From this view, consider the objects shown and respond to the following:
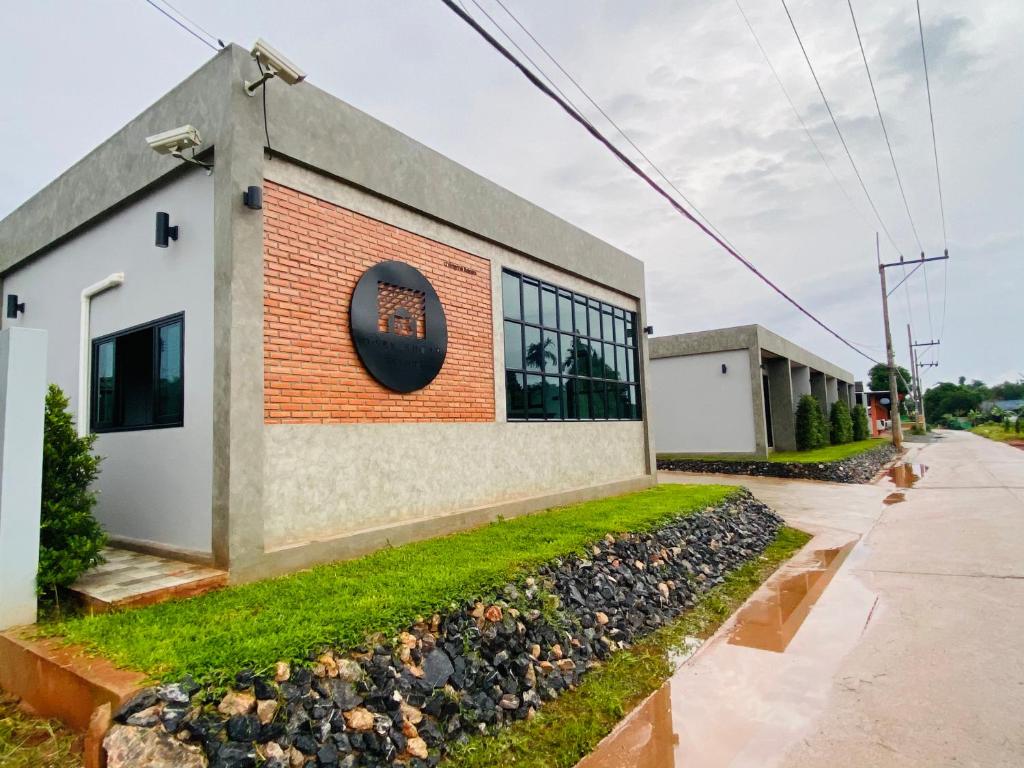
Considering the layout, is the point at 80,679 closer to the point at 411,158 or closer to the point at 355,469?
the point at 355,469

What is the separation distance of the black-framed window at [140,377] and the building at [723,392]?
50.4 feet

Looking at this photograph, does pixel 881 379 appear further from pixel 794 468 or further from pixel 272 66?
pixel 272 66

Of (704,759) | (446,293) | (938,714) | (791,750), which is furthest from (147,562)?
(938,714)

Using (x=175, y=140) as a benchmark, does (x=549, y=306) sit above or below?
below

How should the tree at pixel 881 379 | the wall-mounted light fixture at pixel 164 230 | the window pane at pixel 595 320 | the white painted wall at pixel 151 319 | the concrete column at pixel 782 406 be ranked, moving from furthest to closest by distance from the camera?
1. the tree at pixel 881 379
2. the concrete column at pixel 782 406
3. the window pane at pixel 595 320
4. the wall-mounted light fixture at pixel 164 230
5. the white painted wall at pixel 151 319

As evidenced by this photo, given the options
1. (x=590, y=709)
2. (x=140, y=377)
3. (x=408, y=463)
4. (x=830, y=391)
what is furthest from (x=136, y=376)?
(x=830, y=391)

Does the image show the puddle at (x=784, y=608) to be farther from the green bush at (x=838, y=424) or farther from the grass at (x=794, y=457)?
the green bush at (x=838, y=424)

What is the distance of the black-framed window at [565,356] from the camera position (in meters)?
8.39

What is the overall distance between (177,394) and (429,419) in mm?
2573

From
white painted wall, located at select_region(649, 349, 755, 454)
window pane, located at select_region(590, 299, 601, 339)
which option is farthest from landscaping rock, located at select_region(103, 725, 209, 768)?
white painted wall, located at select_region(649, 349, 755, 454)

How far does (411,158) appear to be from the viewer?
664cm

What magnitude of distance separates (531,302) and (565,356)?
3.80 feet

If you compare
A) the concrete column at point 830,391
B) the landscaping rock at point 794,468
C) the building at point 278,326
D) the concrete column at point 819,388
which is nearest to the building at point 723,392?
the landscaping rock at point 794,468

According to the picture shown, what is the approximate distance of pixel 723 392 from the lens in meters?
19.3
